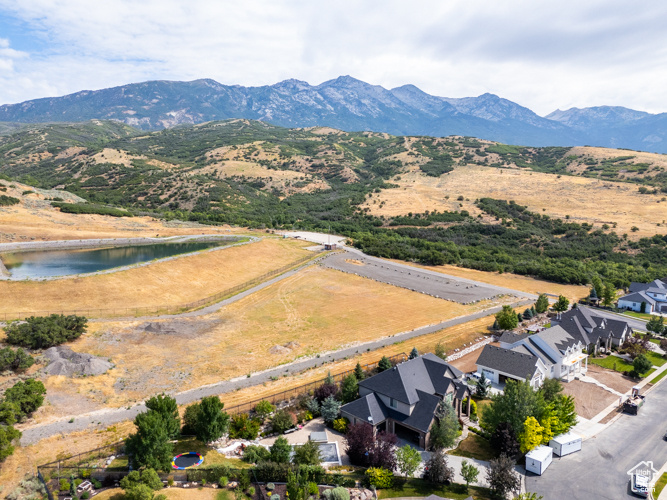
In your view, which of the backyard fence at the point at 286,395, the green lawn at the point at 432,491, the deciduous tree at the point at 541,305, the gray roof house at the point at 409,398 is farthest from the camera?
the deciduous tree at the point at 541,305

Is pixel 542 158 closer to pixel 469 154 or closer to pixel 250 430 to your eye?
pixel 469 154

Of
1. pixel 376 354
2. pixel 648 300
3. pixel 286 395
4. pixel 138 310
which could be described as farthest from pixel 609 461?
pixel 138 310

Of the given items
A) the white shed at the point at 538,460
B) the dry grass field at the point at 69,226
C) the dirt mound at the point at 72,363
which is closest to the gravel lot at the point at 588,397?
the white shed at the point at 538,460

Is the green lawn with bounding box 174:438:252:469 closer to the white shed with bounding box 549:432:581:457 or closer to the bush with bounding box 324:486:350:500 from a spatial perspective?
the bush with bounding box 324:486:350:500

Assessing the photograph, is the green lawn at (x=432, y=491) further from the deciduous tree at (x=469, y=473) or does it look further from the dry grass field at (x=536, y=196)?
the dry grass field at (x=536, y=196)

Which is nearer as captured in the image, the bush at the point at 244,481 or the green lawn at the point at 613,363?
the bush at the point at 244,481

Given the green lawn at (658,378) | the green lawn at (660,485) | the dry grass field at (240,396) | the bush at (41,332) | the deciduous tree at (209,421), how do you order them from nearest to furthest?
1. the dry grass field at (240,396)
2. the green lawn at (660,485)
3. the deciduous tree at (209,421)
4. the bush at (41,332)
5. the green lawn at (658,378)

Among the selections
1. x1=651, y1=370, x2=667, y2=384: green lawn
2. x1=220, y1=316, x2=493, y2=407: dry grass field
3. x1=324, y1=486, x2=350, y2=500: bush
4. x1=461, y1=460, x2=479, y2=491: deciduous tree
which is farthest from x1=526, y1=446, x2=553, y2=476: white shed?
x1=651, y1=370, x2=667, y2=384: green lawn
